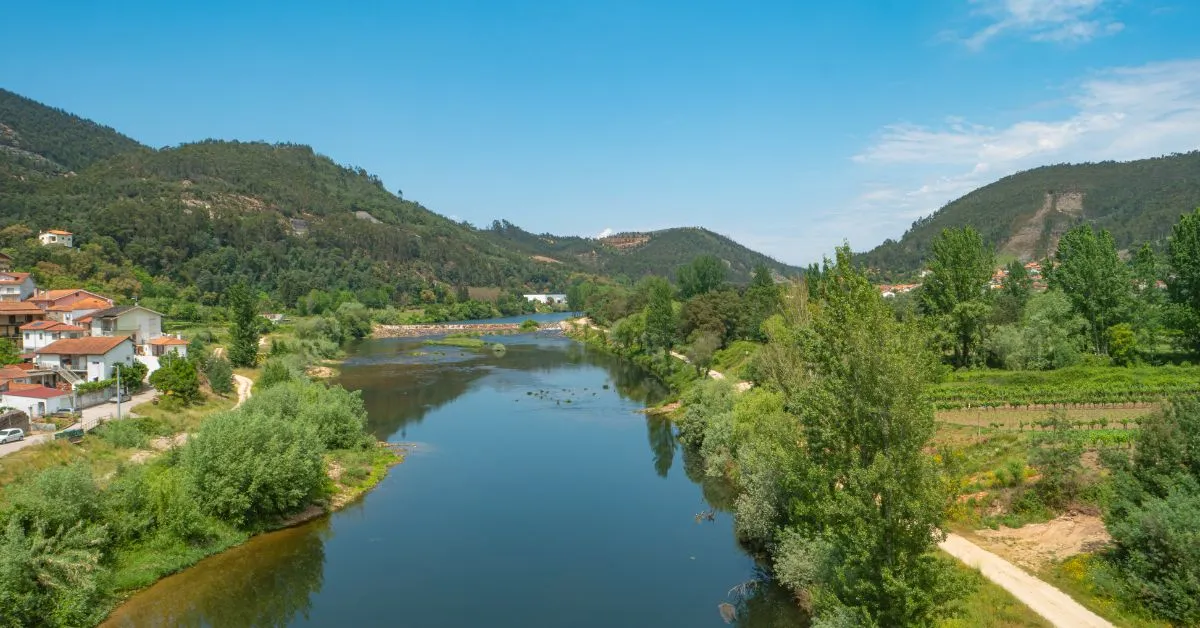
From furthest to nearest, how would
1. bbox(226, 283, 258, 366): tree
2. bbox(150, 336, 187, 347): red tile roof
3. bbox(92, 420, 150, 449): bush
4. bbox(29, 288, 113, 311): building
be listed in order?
bbox(226, 283, 258, 366): tree < bbox(29, 288, 113, 311): building < bbox(150, 336, 187, 347): red tile roof < bbox(92, 420, 150, 449): bush

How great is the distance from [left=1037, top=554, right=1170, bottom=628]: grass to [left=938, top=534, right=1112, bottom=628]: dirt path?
0.79ft

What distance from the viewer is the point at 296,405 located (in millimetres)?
32281

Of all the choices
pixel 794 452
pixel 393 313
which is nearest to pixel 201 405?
pixel 794 452

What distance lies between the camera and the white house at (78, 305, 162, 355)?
43.9 meters

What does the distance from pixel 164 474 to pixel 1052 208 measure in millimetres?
175775

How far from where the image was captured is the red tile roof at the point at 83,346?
3691 centimetres

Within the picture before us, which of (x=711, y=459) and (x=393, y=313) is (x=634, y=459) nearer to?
(x=711, y=459)

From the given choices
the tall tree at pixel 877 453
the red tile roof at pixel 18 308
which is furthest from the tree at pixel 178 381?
the tall tree at pixel 877 453

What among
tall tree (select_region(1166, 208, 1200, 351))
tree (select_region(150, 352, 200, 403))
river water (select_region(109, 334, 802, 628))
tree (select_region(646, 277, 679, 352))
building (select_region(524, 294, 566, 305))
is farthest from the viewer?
building (select_region(524, 294, 566, 305))

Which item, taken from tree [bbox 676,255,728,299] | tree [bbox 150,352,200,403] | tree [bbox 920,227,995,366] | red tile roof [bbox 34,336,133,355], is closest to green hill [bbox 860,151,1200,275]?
tree [bbox 676,255,728,299]

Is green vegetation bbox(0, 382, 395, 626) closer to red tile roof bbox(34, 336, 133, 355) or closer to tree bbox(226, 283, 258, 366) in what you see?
red tile roof bbox(34, 336, 133, 355)

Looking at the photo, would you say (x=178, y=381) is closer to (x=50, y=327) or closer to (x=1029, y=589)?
(x=50, y=327)

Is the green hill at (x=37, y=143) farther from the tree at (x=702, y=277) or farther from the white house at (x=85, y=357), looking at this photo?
the white house at (x=85, y=357)

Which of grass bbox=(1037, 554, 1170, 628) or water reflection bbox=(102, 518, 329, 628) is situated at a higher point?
grass bbox=(1037, 554, 1170, 628)
